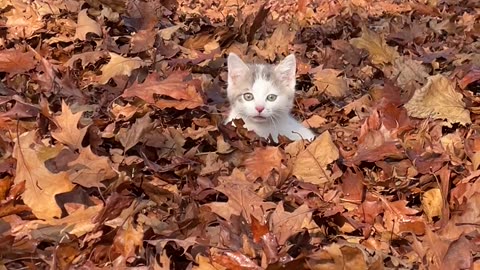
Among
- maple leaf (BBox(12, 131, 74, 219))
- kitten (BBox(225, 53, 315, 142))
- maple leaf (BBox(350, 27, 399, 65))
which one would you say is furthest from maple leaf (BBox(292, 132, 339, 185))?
maple leaf (BBox(350, 27, 399, 65))

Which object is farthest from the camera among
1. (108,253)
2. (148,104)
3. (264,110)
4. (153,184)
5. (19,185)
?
(264,110)

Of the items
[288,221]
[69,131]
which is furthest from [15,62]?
[288,221]

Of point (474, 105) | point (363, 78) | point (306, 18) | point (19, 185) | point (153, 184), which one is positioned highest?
point (19, 185)

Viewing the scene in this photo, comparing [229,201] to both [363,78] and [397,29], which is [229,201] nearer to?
[363,78]

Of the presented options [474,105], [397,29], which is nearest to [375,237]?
[474,105]

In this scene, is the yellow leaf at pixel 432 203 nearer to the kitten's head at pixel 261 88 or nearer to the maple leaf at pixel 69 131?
the maple leaf at pixel 69 131

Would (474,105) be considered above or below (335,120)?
above

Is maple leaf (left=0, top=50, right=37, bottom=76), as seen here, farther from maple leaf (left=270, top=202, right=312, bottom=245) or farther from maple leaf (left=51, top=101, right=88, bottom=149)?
maple leaf (left=270, top=202, right=312, bottom=245)
